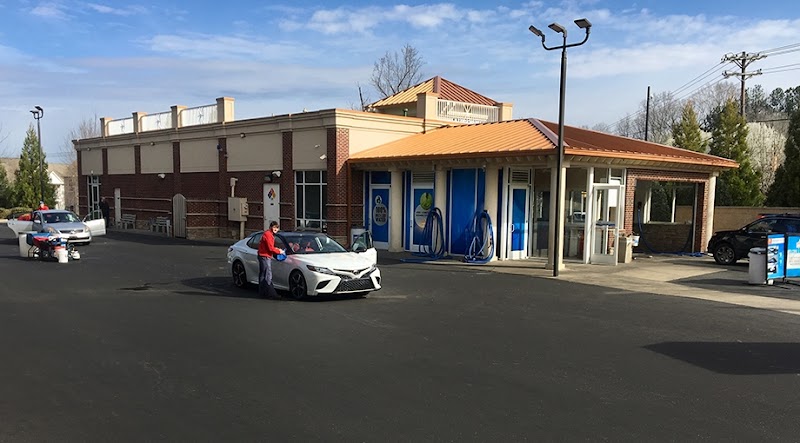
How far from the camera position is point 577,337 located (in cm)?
913

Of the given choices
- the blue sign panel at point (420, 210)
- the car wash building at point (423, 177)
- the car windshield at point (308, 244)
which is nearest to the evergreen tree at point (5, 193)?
the car wash building at point (423, 177)

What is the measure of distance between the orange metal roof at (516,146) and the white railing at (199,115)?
1011cm

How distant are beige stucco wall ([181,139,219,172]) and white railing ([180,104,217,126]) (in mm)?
1049

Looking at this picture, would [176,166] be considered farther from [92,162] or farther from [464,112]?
[464,112]

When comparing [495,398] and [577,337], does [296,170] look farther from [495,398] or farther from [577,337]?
[495,398]

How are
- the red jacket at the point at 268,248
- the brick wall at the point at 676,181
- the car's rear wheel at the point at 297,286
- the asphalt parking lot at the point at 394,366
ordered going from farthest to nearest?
1. the brick wall at the point at 676,181
2. the red jacket at the point at 268,248
3. the car's rear wheel at the point at 297,286
4. the asphalt parking lot at the point at 394,366

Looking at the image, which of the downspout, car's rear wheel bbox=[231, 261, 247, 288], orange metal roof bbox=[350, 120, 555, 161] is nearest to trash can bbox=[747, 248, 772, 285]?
orange metal roof bbox=[350, 120, 555, 161]

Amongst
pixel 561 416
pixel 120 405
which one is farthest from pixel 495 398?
pixel 120 405

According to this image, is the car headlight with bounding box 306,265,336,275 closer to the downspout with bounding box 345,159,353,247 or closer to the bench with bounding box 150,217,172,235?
the downspout with bounding box 345,159,353,247

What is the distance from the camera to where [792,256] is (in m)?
15.1

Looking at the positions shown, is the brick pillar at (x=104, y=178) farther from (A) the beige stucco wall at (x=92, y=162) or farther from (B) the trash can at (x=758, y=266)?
(B) the trash can at (x=758, y=266)

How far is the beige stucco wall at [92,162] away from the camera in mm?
38906

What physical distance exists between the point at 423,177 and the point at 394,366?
567 inches

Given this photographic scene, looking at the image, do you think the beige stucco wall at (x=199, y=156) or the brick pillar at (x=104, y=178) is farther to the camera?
the brick pillar at (x=104, y=178)
